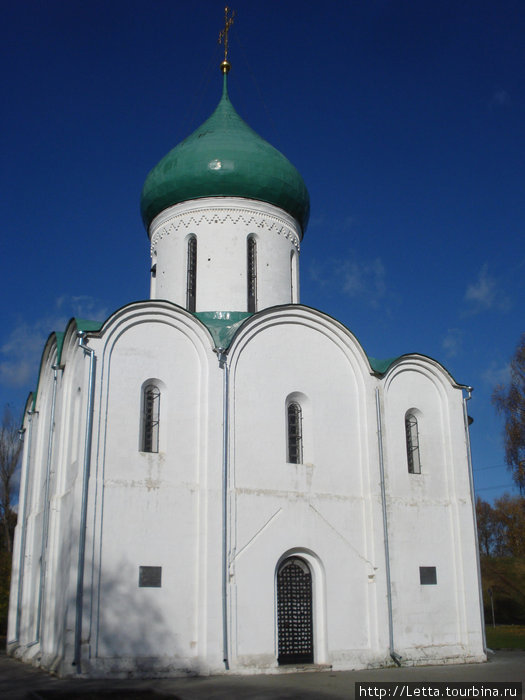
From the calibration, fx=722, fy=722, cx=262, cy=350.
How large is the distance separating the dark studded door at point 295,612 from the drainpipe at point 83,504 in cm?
283

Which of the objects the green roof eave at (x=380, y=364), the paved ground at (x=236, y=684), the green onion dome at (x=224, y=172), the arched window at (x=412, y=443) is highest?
the green onion dome at (x=224, y=172)

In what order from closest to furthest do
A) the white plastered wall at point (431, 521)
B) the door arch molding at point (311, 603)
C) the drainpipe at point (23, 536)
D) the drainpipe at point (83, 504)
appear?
the drainpipe at point (83, 504) → the door arch molding at point (311, 603) → the white plastered wall at point (431, 521) → the drainpipe at point (23, 536)

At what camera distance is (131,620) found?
9258 millimetres

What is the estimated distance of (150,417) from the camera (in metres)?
10.4

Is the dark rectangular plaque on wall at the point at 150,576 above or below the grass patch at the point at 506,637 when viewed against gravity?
above

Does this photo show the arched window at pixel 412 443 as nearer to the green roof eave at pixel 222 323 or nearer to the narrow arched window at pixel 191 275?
the green roof eave at pixel 222 323

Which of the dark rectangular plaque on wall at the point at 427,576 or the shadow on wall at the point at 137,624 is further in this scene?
the dark rectangular plaque on wall at the point at 427,576

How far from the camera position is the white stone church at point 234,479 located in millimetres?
9523

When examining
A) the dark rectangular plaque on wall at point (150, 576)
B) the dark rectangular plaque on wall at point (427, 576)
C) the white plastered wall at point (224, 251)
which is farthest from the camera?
the white plastered wall at point (224, 251)

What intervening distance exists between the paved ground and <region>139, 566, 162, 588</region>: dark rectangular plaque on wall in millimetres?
1173

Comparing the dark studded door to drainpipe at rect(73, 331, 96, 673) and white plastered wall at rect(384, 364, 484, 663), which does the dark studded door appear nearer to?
white plastered wall at rect(384, 364, 484, 663)

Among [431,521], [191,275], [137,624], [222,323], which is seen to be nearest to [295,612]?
[137,624]

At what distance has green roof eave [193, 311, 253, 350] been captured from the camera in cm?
1112

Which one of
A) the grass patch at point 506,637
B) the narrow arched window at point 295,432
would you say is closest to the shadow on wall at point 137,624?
the narrow arched window at point 295,432
